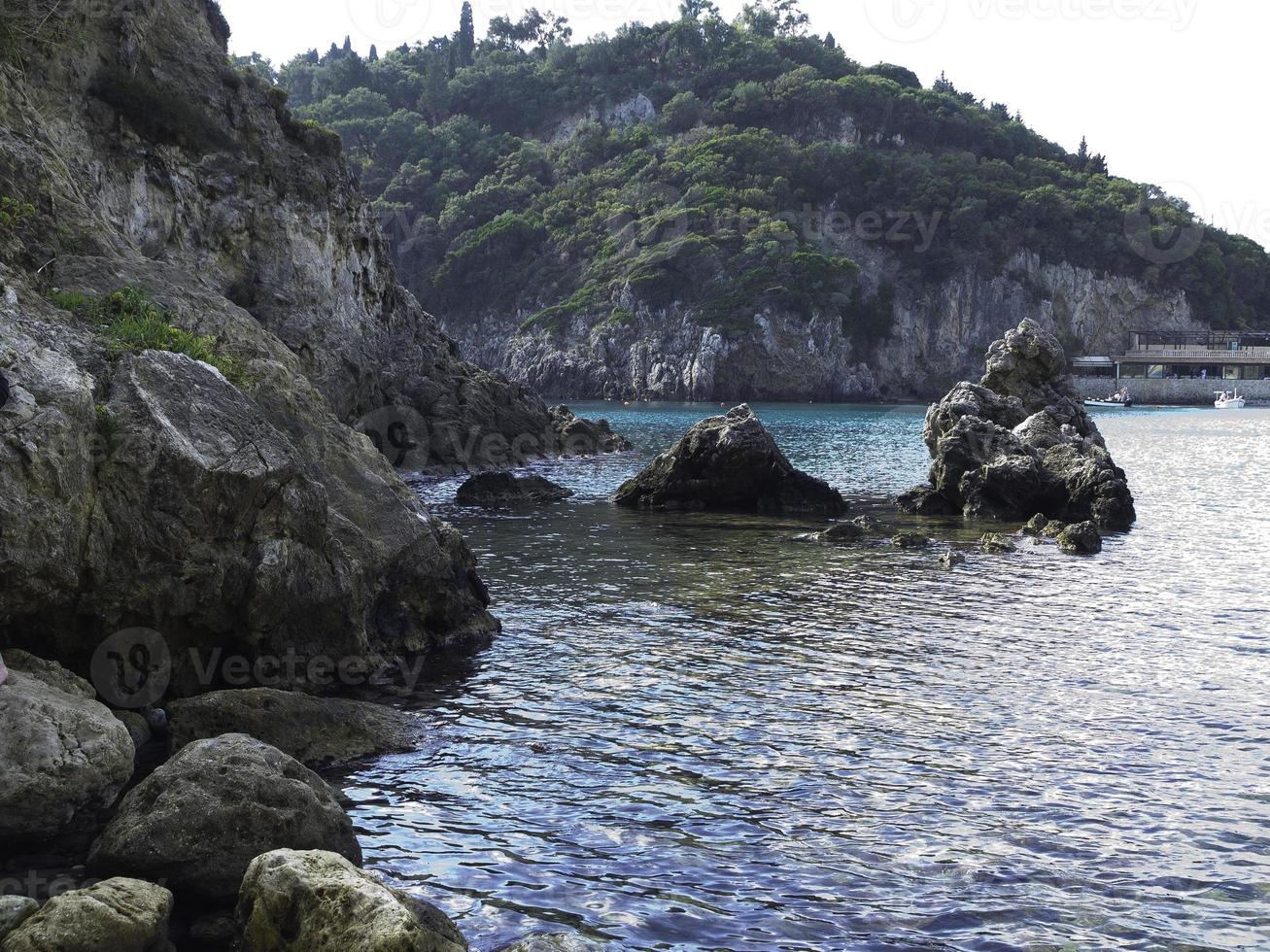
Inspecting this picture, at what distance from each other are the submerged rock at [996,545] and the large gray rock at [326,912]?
23.3 meters

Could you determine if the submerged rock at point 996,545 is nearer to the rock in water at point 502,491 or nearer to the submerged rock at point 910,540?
the submerged rock at point 910,540

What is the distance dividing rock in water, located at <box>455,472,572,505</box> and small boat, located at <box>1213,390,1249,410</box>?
418 feet

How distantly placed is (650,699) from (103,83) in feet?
105

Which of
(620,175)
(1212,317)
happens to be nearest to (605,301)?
(620,175)

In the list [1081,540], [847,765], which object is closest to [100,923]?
[847,765]

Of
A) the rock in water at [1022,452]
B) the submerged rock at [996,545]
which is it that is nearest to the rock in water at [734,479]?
the rock in water at [1022,452]

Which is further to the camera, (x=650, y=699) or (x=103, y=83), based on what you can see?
(x=103, y=83)

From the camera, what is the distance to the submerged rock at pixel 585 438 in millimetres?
64906

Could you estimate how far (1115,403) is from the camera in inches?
5832

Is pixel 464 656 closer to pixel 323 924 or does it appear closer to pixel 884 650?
pixel 884 650

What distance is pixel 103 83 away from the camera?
121ft

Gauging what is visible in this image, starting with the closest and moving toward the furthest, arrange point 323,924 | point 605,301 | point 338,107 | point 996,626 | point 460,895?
point 323,924 < point 460,895 < point 996,626 < point 605,301 < point 338,107

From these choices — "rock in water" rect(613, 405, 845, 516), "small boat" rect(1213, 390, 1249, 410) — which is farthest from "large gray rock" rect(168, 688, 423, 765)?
"small boat" rect(1213, 390, 1249, 410)

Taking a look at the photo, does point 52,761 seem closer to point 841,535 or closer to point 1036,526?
point 841,535
